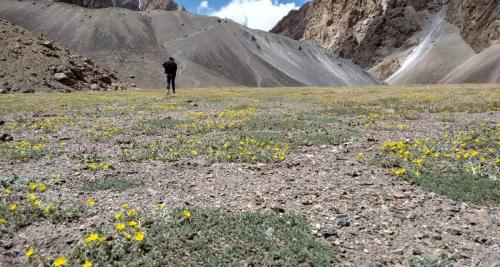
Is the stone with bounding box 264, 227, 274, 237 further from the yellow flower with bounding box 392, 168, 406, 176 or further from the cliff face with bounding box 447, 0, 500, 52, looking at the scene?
the cliff face with bounding box 447, 0, 500, 52

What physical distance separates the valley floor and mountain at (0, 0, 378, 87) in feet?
225

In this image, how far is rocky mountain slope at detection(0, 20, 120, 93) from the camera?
46625 millimetres

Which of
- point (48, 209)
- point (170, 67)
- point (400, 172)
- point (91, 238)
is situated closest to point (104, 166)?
point (48, 209)

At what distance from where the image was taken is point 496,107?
21203 mm

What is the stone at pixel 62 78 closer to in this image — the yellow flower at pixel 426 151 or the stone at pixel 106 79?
the stone at pixel 106 79

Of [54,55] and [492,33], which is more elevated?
[492,33]

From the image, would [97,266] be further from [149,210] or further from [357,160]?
[357,160]

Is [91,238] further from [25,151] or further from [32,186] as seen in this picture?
[25,151]

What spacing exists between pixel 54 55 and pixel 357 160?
5393 cm

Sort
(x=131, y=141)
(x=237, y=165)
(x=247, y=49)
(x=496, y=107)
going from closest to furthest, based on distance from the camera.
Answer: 1. (x=237, y=165)
2. (x=131, y=141)
3. (x=496, y=107)
4. (x=247, y=49)

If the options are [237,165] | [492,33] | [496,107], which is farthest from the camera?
[492,33]

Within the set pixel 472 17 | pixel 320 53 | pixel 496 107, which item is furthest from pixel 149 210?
pixel 472 17

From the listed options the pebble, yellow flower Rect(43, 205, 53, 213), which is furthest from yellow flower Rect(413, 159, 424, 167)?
yellow flower Rect(43, 205, 53, 213)

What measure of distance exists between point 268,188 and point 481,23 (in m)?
205
